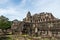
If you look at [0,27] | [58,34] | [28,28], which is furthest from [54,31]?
[0,27]

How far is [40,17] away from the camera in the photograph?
230 ft

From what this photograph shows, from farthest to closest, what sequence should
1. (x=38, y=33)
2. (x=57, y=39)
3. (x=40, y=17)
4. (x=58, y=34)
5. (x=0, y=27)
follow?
(x=40, y=17) → (x=0, y=27) → (x=38, y=33) → (x=58, y=34) → (x=57, y=39)

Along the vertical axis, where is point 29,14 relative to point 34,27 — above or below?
above

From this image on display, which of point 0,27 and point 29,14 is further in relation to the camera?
point 29,14

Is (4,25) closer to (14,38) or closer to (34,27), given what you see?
(34,27)

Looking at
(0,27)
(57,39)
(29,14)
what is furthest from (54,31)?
(29,14)

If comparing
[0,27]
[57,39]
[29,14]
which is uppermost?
[29,14]

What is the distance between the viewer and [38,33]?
4984 cm

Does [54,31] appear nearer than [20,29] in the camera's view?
Yes

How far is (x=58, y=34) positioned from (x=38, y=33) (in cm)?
651

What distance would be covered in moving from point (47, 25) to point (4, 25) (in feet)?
57.9

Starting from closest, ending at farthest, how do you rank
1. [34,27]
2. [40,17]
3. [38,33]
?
[38,33] < [34,27] < [40,17]

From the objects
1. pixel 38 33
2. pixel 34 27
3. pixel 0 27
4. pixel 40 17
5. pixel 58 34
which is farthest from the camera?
pixel 40 17

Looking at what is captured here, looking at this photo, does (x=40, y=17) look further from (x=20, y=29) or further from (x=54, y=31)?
(x=54, y=31)
